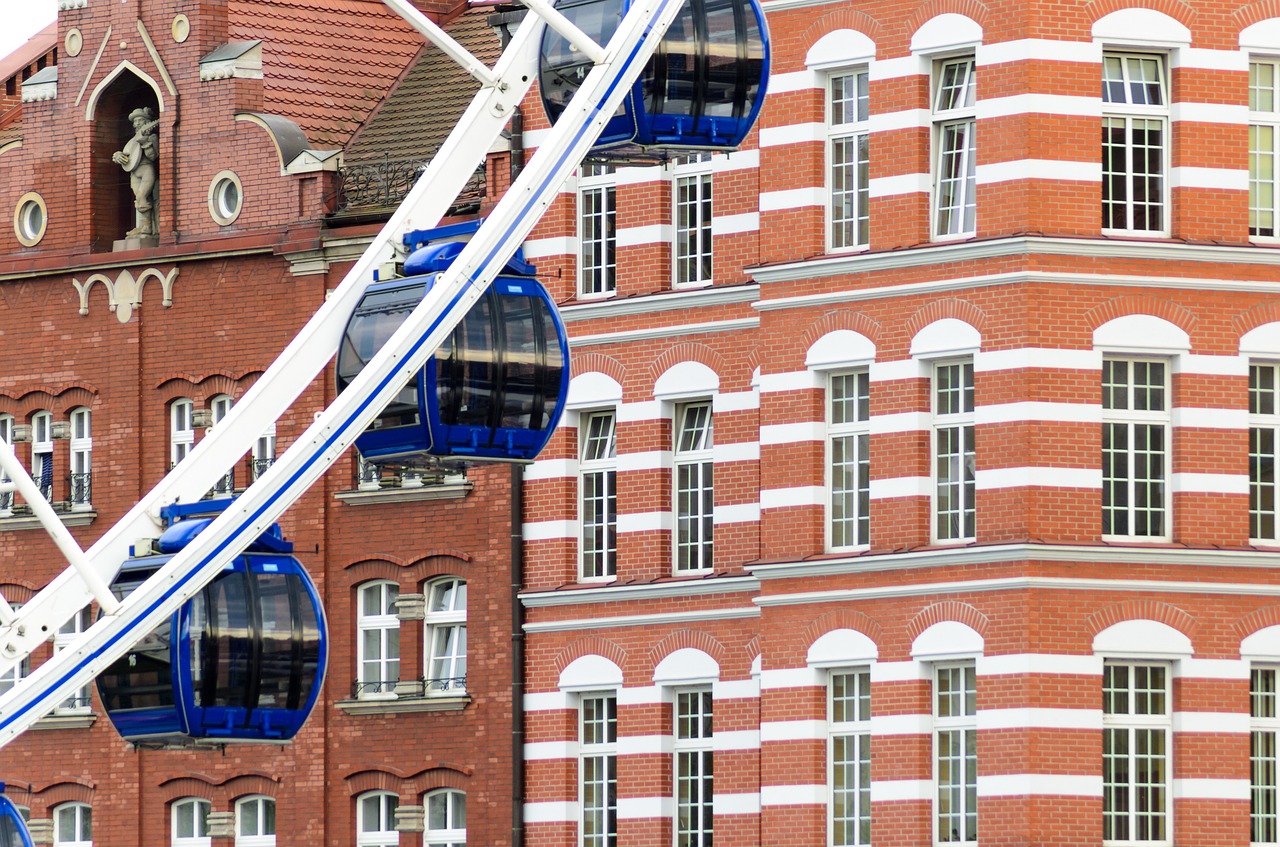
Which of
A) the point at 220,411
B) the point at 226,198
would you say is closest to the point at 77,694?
the point at 220,411

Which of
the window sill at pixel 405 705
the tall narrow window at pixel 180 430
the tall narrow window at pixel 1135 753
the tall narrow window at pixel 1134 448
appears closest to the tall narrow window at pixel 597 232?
the window sill at pixel 405 705

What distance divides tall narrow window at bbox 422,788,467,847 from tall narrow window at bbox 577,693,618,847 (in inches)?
83.2

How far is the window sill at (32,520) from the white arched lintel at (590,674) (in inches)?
361

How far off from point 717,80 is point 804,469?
28.6ft

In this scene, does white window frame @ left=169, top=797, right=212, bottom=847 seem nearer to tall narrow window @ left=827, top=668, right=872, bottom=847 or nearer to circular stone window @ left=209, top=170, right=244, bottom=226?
circular stone window @ left=209, top=170, right=244, bottom=226

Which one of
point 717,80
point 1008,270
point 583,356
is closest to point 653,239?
point 583,356

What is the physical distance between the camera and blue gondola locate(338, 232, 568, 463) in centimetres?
4253

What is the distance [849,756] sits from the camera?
1987 inches

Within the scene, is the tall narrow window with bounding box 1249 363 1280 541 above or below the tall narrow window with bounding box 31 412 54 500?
below

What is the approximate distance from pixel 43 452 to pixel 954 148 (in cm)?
1696

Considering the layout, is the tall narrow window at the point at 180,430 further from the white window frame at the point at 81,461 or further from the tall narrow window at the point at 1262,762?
the tall narrow window at the point at 1262,762

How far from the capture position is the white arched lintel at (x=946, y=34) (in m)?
49.9

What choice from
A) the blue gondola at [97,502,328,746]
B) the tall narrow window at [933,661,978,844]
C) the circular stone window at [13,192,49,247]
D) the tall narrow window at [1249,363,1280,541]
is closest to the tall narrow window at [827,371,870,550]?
the tall narrow window at [933,661,978,844]

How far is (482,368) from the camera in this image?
42875 mm
